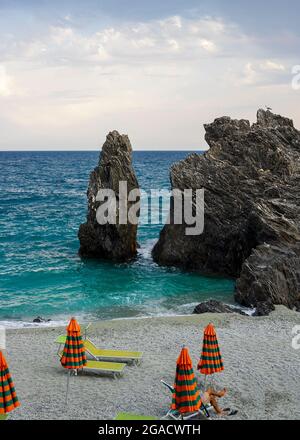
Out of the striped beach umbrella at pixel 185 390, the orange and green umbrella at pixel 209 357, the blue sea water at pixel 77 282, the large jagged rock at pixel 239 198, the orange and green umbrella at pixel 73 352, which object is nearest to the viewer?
the striped beach umbrella at pixel 185 390

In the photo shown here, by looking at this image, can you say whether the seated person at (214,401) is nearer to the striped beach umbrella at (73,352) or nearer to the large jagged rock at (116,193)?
the striped beach umbrella at (73,352)

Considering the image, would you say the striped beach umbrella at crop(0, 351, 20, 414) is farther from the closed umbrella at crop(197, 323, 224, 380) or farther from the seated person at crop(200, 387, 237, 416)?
the closed umbrella at crop(197, 323, 224, 380)

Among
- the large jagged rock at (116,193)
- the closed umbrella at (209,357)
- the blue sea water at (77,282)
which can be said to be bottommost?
the blue sea water at (77,282)

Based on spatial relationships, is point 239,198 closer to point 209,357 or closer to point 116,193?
point 116,193

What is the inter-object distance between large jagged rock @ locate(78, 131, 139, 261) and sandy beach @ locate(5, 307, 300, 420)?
14390 millimetres

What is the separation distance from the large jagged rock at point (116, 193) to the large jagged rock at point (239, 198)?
2590 mm

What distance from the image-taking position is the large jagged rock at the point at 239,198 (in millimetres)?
30688

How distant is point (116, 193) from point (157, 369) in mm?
20534

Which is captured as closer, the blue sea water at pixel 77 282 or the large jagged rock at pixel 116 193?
the blue sea water at pixel 77 282

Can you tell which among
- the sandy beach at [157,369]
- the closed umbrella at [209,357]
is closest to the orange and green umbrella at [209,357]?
the closed umbrella at [209,357]

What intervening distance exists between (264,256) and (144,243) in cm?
1885

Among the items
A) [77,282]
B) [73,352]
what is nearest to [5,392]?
[73,352]

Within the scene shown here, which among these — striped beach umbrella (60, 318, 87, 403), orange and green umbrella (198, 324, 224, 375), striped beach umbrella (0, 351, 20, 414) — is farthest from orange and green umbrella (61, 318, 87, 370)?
orange and green umbrella (198, 324, 224, 375)

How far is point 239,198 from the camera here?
3394cm
